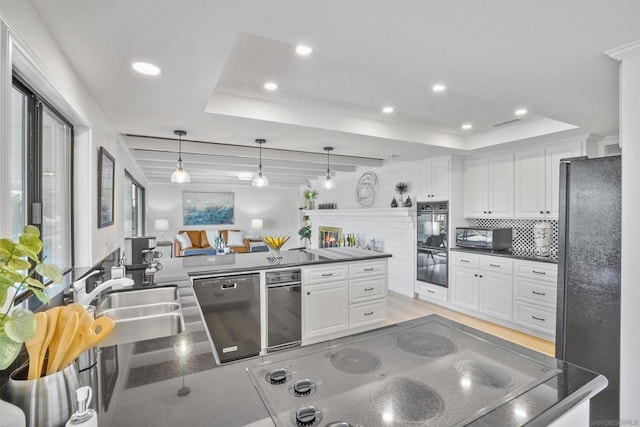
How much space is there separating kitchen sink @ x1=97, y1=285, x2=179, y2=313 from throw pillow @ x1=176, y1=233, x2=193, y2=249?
6.80 metres

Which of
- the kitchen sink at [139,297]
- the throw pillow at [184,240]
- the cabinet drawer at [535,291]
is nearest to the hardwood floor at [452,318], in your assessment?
the cabinet drawer at [535,291]

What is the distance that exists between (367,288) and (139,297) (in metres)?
2.39

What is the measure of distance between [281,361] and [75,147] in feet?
7.08

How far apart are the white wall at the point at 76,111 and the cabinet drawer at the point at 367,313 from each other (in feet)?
8.29

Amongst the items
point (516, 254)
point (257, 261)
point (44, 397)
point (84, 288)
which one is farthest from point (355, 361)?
point (516, 254)

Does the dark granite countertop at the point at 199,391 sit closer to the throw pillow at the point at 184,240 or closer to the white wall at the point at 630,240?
the white wall at the point at 630,240

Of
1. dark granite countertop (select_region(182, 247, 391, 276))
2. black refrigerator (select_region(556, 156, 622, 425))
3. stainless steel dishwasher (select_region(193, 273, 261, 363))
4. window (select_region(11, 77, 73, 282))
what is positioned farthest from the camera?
dark granite countertop (select_region(182, 247, 391, 276))

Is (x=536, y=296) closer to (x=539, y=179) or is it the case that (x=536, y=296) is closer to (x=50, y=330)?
(x=539, y=179)

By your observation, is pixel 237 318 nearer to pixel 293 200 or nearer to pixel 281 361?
pixel 281 361

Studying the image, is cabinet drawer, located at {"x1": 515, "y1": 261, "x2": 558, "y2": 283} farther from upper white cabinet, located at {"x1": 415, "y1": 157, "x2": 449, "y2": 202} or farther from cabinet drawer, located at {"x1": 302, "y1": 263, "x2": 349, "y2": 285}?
cabinet drawer, located at {"x1": 302, "y1": 263, "x2": 349, "y2": 285}

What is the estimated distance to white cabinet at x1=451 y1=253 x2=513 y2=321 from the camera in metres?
3.86

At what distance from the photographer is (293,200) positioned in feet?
34.0

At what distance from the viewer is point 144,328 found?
1.61 m

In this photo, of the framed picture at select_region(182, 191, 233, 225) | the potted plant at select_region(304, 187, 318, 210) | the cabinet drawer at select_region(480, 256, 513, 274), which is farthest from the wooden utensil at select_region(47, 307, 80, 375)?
the framed picture at select_region(182, 191, 233, 225)
